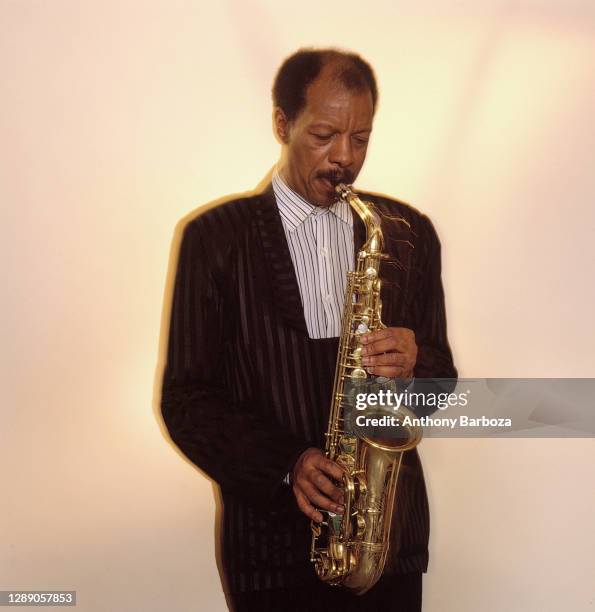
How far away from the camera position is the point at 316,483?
1.98 metres

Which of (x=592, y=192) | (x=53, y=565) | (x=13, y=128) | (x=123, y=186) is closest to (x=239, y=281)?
(x=123, y=186)

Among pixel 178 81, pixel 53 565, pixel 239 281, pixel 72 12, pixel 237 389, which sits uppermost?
pixel 72 12

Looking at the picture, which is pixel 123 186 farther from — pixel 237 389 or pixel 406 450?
pixel 406 450

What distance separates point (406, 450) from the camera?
206 centimetres

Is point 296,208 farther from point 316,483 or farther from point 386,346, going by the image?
point 316,483

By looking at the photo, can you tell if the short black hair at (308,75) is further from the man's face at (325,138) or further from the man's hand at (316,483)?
the man's hand at (316,483)

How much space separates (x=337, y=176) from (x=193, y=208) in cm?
42

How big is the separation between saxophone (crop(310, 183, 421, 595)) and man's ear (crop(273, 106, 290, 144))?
17.0 inches

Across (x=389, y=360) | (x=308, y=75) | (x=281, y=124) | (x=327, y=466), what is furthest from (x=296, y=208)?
(x=327, y=466)

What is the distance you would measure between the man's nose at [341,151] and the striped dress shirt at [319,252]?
114 mm

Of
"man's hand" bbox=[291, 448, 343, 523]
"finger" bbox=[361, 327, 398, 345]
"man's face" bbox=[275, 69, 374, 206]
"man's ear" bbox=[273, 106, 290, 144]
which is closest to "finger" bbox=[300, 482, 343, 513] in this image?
"man's hand" bbox=[291, 448, 343, 523]

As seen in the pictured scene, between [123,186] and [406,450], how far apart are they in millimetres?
1036

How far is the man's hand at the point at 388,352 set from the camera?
6.72 ft

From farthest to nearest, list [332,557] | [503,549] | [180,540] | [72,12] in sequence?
[503,549]
[180,540]
[72,12]
[332,557]
